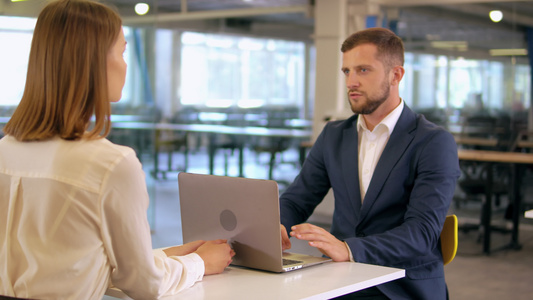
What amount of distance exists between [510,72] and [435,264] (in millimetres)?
6615

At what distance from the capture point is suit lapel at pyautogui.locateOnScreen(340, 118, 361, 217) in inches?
96.3

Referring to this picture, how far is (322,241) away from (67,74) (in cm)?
95

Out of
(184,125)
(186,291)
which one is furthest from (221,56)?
(186,291)

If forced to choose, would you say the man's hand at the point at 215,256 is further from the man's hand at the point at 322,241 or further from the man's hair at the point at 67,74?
the man's hair at the point at 67,74

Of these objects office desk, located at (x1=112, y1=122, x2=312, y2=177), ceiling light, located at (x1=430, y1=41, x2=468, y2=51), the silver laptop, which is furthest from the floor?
the silver laptop

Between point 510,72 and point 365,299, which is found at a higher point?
point 510,72

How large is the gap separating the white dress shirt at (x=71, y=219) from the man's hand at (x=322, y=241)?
616mm

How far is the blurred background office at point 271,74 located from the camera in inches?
256

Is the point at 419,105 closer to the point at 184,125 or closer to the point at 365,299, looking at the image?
the point at 184,125

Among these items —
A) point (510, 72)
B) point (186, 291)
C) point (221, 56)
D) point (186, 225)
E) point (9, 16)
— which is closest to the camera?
point (186, 291)

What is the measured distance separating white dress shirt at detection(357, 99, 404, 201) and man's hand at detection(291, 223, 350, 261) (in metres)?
0.39

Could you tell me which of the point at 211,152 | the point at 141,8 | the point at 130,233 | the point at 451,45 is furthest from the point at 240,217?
the point at 211,152

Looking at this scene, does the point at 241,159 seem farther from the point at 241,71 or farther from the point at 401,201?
the point at 401,201

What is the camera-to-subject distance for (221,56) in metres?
11.7
